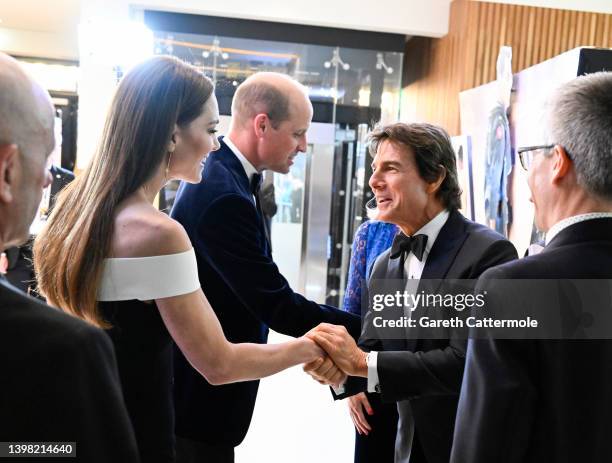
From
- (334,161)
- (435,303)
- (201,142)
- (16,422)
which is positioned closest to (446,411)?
(435,303)

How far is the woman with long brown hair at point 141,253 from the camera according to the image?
1.38 m

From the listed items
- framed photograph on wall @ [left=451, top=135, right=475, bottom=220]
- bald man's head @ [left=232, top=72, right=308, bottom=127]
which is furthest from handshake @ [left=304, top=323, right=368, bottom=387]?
framed photograph on wall @ [left=451, top=135, right=475, bottom=220]

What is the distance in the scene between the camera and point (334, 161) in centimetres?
802

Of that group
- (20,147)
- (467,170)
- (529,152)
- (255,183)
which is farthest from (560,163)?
(467,170)

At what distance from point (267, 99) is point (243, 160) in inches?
12.3

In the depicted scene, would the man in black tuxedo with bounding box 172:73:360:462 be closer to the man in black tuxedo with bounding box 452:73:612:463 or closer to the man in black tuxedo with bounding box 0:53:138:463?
the man in black tuxedo with bounding box 452:73:612:463

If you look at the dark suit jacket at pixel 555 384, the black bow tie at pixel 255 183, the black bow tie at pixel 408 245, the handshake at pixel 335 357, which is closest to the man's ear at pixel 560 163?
the dark suit jacket at pixel 555 384

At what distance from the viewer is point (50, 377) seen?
2.18ft

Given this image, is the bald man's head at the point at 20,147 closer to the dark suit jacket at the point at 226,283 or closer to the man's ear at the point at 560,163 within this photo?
the man's ear at the point at 560,163

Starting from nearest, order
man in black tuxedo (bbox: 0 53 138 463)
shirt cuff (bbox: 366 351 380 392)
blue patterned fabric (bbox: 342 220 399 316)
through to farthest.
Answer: man in black tuxedo (bbox: 0 53 138 463)
shirt cuff (bbox: 366 351 380 392)
blue patterned fabric (bbox: 342 220 399 316)

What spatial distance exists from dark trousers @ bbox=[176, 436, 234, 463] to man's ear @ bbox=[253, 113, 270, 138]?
116 cm

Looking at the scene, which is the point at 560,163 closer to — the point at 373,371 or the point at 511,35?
the point at 373,371

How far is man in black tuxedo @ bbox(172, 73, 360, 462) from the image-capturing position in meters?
2.02

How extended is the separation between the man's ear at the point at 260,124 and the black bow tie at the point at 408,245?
70 centimetres
